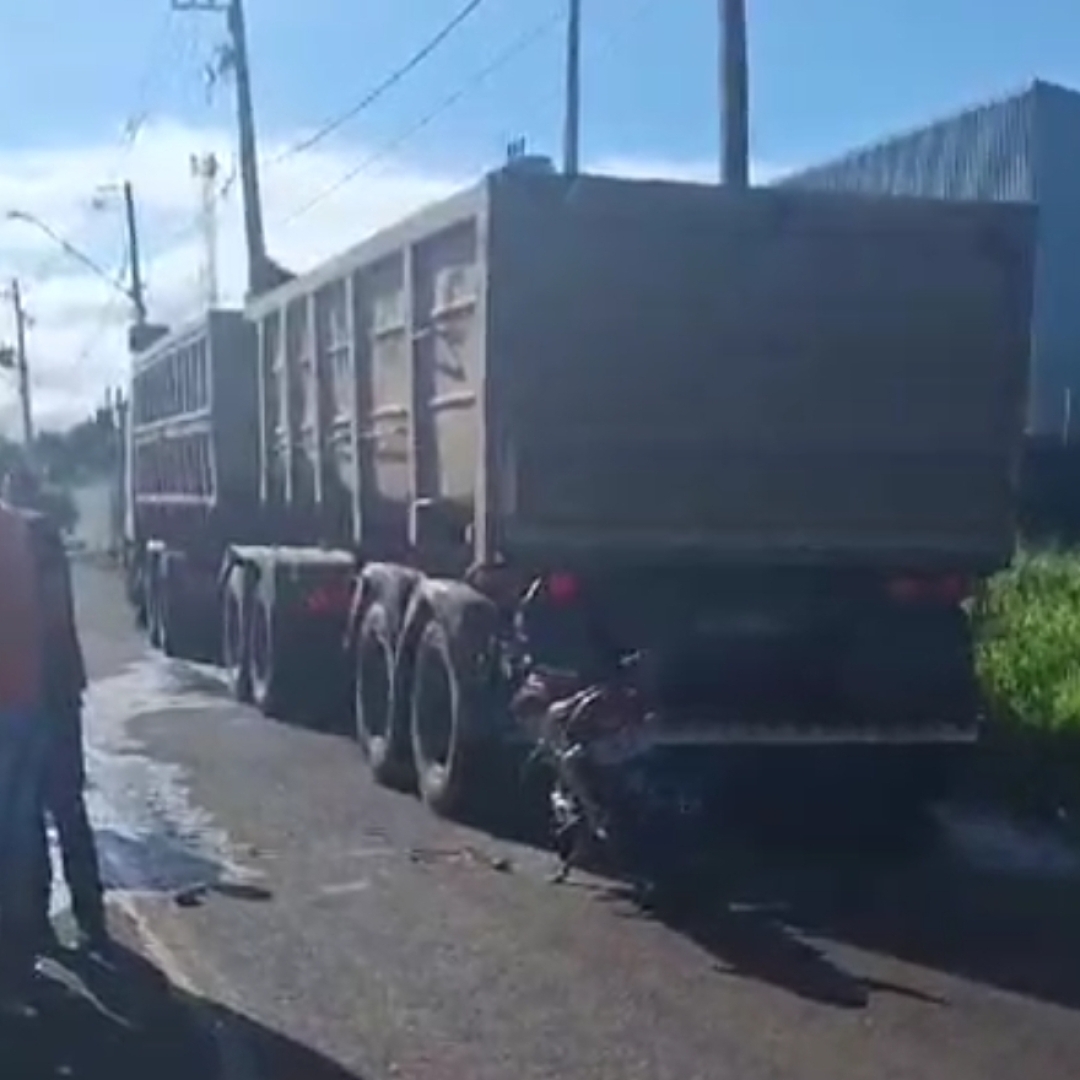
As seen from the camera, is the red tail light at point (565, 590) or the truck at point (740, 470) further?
the red tail light at point (565, 590)

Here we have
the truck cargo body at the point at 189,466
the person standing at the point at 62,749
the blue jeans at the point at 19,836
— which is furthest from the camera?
the truck cargo body at the point at 189,466

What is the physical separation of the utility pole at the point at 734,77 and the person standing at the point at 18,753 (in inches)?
462

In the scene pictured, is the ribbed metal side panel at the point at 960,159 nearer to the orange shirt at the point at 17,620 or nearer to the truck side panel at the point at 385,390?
the truck side panel at the point at 385,390

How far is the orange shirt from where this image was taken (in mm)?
7734

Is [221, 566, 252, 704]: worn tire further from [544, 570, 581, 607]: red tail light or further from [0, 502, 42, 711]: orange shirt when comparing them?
[0, 502, 42, 711]: orange shirt

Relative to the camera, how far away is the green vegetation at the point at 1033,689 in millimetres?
12336

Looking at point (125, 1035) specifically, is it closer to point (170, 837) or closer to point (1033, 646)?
point (170, 837)

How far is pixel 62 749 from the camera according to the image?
855 centimetres

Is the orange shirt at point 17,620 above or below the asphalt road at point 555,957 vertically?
above

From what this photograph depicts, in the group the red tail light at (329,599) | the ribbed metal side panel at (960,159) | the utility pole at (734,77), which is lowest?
the red tail light at (329,599)

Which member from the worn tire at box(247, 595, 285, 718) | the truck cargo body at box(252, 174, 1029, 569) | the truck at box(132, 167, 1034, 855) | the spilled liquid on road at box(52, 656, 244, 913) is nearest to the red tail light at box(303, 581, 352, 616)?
the worn tire at box(247, 595, 285, 718)

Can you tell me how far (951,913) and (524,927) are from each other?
1.65 m

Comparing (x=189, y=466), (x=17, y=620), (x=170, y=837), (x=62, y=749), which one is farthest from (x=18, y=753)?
(x=189, y=466)

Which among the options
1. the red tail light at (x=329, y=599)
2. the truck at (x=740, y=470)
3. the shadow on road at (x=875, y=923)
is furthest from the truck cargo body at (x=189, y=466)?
the shadow on road at (x=875, y=923)
